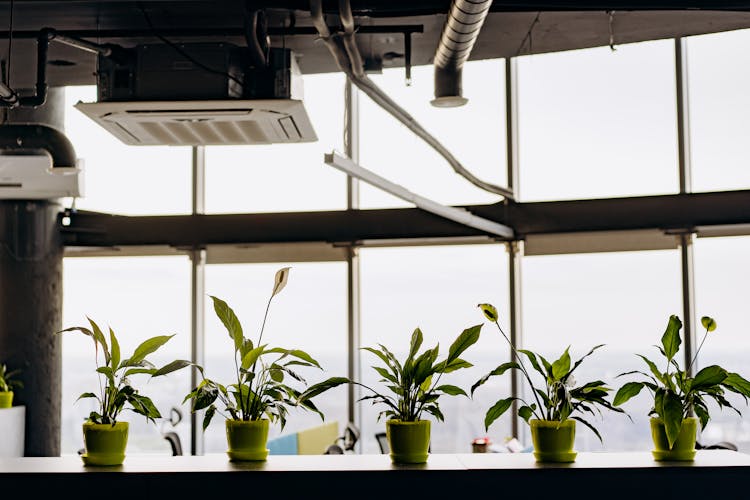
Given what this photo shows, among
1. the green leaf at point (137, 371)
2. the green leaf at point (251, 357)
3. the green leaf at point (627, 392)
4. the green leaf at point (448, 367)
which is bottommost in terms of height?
the green leaf at point (627, 392)

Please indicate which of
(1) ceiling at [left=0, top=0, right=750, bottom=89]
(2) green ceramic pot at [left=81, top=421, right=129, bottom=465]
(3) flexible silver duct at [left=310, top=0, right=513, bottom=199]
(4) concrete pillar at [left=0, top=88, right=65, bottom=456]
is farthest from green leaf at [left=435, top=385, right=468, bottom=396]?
(4) concrete pillar at [left=0, top=88, right=65, bottom=456]

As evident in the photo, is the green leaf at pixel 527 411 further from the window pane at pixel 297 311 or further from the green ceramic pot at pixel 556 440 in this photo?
the window pane at pixel 297 311

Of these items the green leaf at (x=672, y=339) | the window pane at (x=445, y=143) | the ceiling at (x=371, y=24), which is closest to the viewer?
the green leaf at (x=672, y=339)

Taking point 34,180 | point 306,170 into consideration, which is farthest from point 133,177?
point 306,170

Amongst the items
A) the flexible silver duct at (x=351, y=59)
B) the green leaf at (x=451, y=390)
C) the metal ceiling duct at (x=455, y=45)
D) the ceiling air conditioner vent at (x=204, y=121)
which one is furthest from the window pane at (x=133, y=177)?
the green leaf at (x=451, y=390)

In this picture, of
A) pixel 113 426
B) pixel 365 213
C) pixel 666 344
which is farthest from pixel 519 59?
pixel 113 426

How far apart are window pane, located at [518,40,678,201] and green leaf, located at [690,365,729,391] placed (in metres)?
4.75

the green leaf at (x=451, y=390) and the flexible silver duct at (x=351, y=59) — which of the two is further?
the flexible silver duct at (x=351, y=59)

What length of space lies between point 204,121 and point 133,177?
3637mm

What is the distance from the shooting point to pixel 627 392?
2.97 metres

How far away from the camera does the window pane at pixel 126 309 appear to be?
8.27m

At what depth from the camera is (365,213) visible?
7.85m

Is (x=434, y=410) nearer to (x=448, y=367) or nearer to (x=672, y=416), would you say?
(x=448, y=367)

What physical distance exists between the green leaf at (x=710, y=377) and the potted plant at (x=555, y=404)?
0.27 meters
